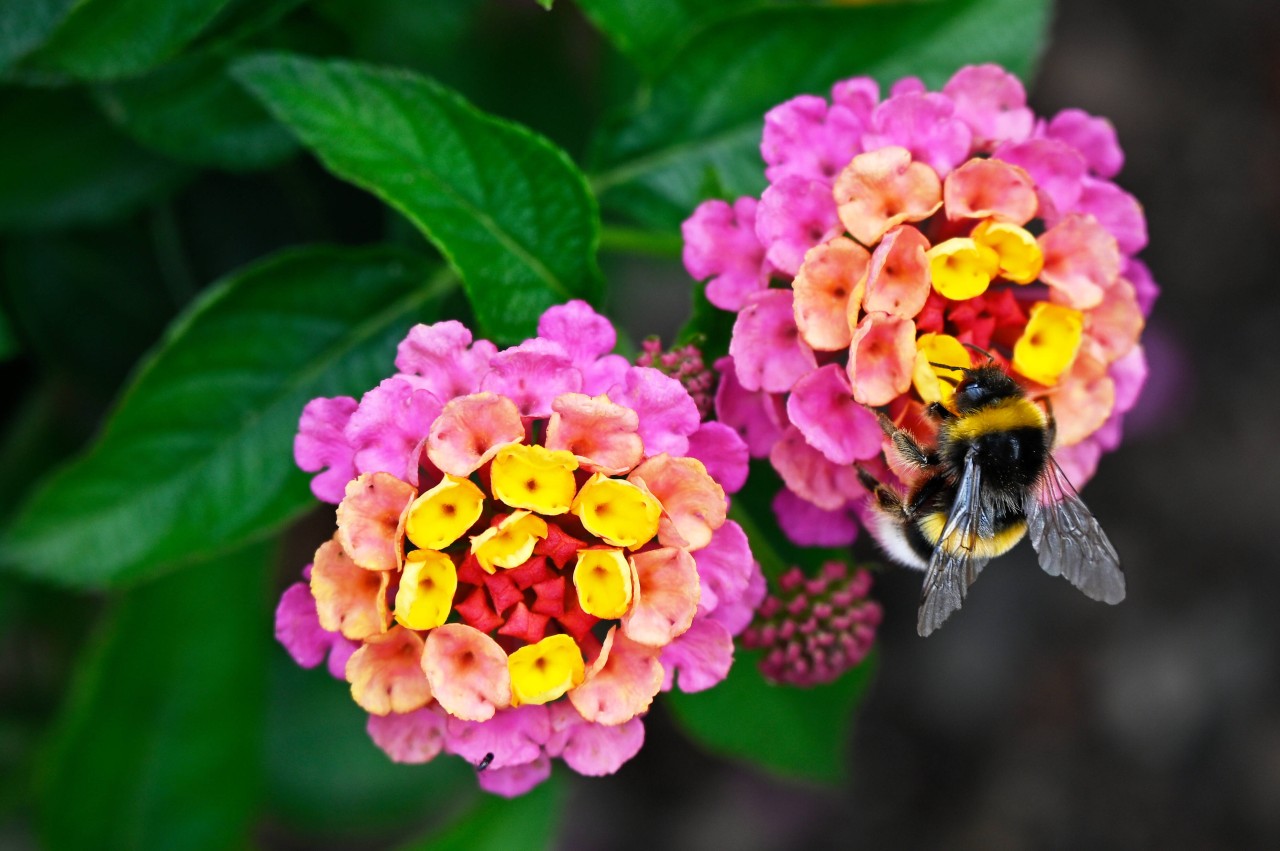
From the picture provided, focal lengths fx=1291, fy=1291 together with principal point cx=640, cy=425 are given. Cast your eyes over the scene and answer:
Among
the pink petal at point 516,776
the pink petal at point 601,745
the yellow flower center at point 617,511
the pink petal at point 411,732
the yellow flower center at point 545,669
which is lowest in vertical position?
the pink petal at point 516,776

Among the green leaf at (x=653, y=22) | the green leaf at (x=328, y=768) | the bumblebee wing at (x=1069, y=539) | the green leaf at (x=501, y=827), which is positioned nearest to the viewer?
the bumblebee wing at (x=1069, y=539)

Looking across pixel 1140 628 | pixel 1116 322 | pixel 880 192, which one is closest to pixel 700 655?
pixel 880 192

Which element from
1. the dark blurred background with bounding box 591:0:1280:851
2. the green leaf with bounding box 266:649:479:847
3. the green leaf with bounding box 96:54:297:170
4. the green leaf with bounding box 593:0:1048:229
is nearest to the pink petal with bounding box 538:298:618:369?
the green leaf with bounding box 593:0:1048:229

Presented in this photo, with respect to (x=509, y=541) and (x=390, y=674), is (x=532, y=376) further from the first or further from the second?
(x=390, y=674)

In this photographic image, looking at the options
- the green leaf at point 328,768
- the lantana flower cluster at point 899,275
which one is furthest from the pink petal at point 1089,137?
the green leaf at point 328,768

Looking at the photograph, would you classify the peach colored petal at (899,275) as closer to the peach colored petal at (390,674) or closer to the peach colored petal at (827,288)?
the peach colored petal at (827,288)

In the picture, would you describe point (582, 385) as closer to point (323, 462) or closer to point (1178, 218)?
point (323, 462)

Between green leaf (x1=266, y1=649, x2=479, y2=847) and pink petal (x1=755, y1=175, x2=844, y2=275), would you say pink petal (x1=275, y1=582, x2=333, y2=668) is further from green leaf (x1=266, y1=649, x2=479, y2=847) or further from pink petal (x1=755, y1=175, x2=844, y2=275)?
green leaf (x1=266, y1=649, x2=479, y2=847)
